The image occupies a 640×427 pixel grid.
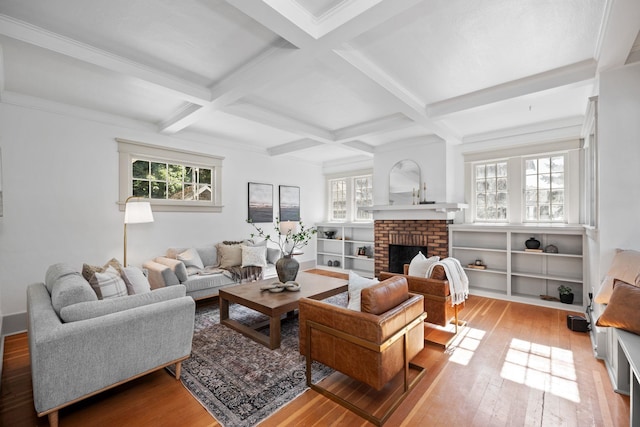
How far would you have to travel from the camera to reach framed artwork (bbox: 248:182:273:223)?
5723mm

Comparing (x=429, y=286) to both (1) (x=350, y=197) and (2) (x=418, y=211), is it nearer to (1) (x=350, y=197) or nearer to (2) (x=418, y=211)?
(2) (x=418, y=211)

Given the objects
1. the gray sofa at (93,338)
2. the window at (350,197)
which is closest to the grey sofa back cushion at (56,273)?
the gray sofa at (93,338)

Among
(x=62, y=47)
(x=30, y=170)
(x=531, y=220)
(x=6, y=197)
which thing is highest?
(x=62, y=47)

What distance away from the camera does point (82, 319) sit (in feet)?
6.16

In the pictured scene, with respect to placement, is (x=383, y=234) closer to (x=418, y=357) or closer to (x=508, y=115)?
(x=508, y=115)

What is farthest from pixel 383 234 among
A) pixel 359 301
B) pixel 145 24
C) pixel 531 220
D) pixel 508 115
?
pixel 145 24

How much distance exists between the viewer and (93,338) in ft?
5.95

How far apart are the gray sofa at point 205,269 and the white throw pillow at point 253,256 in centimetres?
6

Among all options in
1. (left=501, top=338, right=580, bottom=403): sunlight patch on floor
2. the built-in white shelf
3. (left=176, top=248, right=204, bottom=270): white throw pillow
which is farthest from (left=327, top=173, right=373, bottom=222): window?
(left=501, top=338, right=580, bottom=403): sunlight patch on floor

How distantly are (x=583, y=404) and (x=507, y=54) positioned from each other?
2.77 m

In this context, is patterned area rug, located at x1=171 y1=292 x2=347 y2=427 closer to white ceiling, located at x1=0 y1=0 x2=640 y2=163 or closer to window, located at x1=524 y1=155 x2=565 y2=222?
white ceiling, located at x1=0 y1=0 x2=640 y2=163

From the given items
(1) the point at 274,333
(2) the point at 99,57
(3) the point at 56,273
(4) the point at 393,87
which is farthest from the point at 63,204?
(4) the point at 393,87

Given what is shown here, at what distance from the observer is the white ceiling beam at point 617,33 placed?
1.80 m

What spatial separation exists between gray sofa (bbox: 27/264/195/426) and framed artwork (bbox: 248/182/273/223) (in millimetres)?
3442
